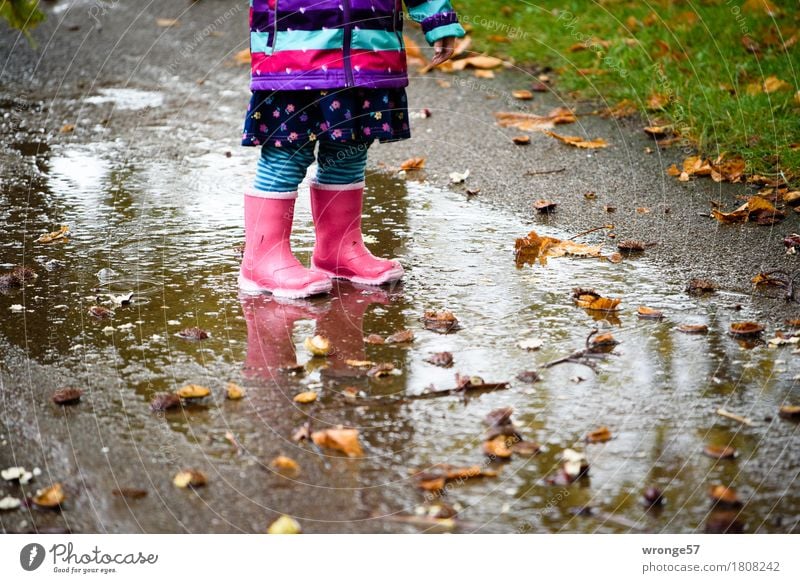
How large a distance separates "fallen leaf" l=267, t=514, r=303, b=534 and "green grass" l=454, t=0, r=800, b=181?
292 cm

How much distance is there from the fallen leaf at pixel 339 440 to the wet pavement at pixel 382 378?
0.04 meters

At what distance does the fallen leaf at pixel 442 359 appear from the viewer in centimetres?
261

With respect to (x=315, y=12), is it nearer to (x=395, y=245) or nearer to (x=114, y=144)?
(x=395, y=245)

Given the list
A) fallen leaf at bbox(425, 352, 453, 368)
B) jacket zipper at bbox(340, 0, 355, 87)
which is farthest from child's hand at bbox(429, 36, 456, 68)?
fallen leaf at bbox(425, 352, 453, 368)

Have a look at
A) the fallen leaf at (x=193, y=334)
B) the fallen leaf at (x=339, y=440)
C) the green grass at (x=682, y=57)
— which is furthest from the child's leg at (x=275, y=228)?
the green grass at (x=682, y=57)

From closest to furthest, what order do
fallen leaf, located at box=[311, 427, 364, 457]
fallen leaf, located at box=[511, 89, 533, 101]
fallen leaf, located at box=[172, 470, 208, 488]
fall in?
fallen leaf, located at box=[172, 470, 208, 488], fallen leaf, located at box=[311, 427, 364, 457], fallen leaf, located at box=[511, 89, 533, 101]

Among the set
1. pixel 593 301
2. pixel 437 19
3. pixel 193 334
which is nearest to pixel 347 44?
pixel 437 19

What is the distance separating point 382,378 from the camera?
2549 mm

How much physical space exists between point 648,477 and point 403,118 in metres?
1.48

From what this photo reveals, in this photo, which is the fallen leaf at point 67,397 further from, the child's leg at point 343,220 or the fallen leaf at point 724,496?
the fallen leaf at point 724,496

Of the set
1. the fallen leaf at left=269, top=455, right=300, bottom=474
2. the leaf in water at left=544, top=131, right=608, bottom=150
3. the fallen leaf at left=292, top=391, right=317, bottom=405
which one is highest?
the fallen leaf at left=269, top=455, right=300, bottom=474

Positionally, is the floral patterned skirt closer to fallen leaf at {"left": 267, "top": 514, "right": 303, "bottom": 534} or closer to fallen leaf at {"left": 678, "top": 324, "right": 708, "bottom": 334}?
fallen leaf at {"left": 678, "top": 324, "right": 708, "bottom": 334}

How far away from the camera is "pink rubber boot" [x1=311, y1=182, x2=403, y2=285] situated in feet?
10.6
